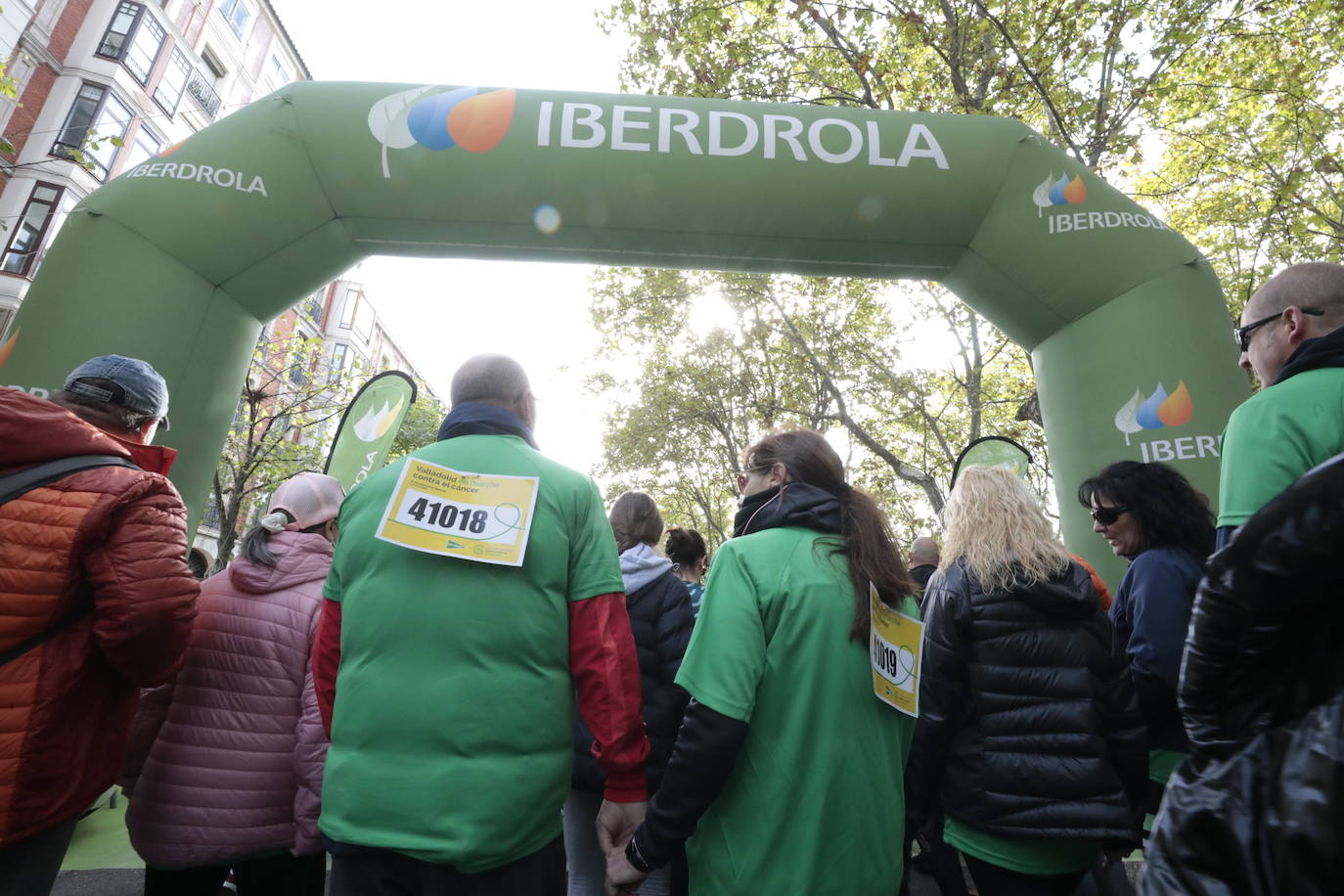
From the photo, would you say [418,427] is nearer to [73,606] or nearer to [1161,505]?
[73,606]

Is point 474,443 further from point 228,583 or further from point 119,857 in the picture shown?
point 119,857

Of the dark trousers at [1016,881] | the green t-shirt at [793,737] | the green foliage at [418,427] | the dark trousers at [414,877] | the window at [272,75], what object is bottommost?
the dark trousers at [1016,881]

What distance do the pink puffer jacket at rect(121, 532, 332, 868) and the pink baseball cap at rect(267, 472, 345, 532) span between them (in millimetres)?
373

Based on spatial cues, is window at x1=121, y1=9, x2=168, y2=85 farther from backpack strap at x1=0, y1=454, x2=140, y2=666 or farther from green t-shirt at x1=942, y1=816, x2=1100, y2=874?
green t-shirt at x1=942, y1=816, x2=1100, y2=874

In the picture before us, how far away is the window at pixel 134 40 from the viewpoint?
61.8 ft

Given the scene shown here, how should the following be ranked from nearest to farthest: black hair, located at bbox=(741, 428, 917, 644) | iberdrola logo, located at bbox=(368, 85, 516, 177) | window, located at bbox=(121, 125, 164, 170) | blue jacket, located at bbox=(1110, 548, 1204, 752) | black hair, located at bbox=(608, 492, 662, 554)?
black hair, located at bbox=(741, 428, 917, 644)
blue jacket, located at bbox=(1110, 548, 1204, 752)
black hair, located at bbox=(608, 492, 662, 554)
iberdrola logo, located at bbox=(368, 85, 516, 177)
window, located at bbox=(121, 125, 164, 170)

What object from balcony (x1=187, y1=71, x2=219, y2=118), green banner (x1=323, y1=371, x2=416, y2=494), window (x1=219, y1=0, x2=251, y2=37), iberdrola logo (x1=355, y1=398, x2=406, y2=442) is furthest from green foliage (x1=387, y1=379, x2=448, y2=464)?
iberdrola logo (x1=355, y1=398, x2=406, y2=442)

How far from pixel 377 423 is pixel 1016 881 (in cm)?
415

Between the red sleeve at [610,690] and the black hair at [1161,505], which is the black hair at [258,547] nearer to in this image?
the red sleeve at [610,690]

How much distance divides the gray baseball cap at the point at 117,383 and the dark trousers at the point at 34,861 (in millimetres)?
1133

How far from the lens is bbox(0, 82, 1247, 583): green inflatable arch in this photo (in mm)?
3852

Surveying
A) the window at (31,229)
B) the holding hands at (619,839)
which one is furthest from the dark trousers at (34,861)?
the window at (31,229)

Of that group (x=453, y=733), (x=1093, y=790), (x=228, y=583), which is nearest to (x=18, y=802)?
(x=228, y=583)

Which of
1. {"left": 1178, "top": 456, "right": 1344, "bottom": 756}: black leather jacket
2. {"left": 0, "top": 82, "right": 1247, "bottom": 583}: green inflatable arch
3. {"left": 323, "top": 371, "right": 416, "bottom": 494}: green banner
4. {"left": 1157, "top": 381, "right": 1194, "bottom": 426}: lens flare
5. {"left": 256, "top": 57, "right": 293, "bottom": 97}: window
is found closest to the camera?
{"left": 1178, "top": 456, "right": 1344, "bottom": 756}: black leather jacket
